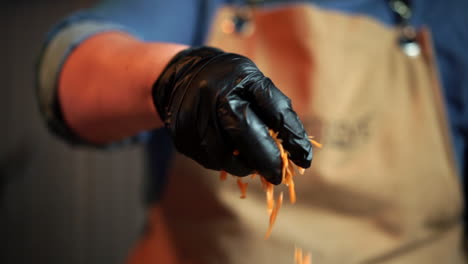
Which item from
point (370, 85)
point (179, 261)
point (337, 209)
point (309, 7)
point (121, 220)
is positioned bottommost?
point (121, 220)

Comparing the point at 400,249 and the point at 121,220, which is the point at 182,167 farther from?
the point at 121,220

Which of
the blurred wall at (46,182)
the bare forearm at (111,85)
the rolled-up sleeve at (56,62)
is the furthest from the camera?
the blurred wall at (46,182)

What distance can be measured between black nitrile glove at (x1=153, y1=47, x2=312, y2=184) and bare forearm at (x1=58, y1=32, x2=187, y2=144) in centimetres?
10

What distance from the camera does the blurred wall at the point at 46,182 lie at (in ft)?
4.49

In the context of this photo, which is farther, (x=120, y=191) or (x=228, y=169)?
(x=120, y=191)

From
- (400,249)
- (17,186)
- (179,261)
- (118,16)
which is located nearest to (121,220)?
(17,186)

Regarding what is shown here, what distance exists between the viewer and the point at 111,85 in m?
0.51

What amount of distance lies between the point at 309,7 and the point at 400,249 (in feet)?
1.44

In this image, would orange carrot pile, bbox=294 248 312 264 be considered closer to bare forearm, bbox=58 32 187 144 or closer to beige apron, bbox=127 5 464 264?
beige apron, bbox=127 5 464 264

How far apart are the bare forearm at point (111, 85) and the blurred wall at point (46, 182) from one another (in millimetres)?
859

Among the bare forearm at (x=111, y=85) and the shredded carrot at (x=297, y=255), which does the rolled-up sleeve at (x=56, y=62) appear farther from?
the shredded carrot at (x=297, y=255)

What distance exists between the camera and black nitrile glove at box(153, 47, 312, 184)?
0.98ft

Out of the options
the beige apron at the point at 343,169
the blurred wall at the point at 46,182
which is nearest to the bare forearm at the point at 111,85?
the beige apron at the point at 343,169

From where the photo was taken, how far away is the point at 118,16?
0.67m
